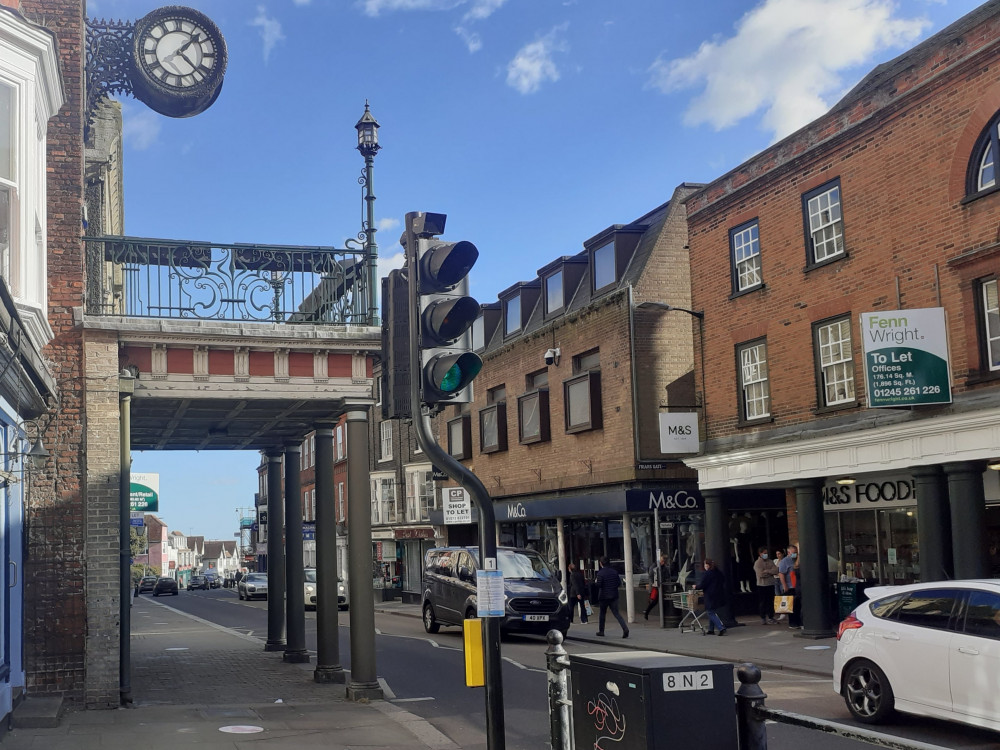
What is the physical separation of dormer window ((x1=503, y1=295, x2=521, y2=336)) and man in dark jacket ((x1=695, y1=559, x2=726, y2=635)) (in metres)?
13.6

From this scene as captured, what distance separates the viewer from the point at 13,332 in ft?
25.6

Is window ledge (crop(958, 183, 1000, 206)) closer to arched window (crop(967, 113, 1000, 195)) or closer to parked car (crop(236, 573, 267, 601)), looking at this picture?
arched window (crop(967, 113, 1000, 195))

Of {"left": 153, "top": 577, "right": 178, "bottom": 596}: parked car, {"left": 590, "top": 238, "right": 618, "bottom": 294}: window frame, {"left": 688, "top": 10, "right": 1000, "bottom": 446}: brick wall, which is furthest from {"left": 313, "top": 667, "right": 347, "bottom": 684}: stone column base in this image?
{"left": 153, "top": 577, "right": 178, "bottom": 596}: parked car

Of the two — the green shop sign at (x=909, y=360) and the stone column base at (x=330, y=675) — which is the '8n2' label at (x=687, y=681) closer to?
the stone column base at (x=330, y=675)

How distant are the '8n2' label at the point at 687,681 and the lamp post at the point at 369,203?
29.2 feet

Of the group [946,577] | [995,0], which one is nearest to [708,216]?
[995,0]

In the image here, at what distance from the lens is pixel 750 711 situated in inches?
203

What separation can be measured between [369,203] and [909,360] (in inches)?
355

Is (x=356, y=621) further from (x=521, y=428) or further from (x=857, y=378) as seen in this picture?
(x=521, y=428)

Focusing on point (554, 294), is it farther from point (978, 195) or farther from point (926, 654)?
point (926, 654)

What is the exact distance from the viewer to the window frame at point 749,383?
70.9 feet

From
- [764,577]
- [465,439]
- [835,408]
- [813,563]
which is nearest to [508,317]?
[465,439]

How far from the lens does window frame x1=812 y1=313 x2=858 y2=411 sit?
1936 cm

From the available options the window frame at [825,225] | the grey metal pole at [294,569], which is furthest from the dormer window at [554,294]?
the grey metal pole at [294,569]
